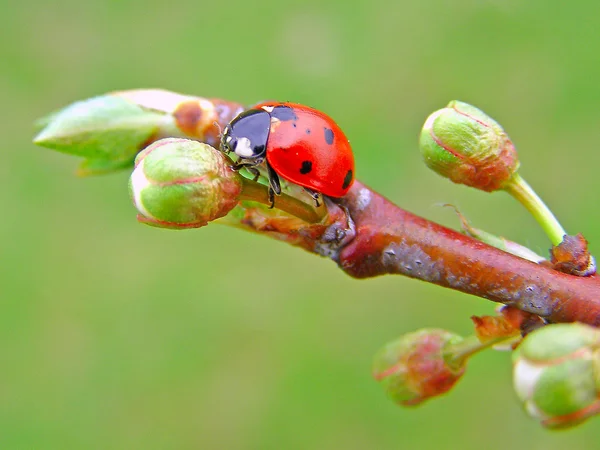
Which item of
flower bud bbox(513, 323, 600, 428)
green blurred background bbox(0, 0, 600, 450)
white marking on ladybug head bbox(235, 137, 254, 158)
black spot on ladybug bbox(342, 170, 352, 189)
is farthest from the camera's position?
green blurred background bbox(0, 0, 600, 450)

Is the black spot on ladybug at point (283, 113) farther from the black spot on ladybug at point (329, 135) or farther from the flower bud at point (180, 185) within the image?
the flower bud at point (180, 185)

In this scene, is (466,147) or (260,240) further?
(260,240)

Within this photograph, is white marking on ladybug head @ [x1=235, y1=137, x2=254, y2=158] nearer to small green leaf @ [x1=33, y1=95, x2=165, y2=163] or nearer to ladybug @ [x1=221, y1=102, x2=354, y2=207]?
ladybug @ [x1=221, y1=102, x2=354, y2=207]

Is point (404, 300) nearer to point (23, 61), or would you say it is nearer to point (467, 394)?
point (467, 394)

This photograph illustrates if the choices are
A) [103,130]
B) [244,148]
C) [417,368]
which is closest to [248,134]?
[244,148]

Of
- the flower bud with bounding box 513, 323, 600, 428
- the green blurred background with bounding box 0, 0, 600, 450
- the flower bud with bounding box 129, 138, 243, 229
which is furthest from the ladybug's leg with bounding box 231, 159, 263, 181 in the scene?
the green blurred background with bounding box 0, 0, 600, 450

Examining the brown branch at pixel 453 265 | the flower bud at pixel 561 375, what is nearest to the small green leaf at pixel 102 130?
the brown branch at pixel 453 265

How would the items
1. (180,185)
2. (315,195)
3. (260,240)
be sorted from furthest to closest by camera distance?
(260,240) < (315,195) < (180,185)

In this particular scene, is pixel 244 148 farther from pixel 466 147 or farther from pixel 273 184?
pixel 466 147
